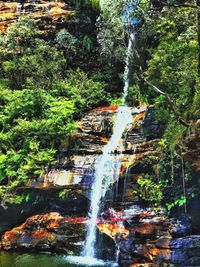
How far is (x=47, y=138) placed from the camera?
14.5 m

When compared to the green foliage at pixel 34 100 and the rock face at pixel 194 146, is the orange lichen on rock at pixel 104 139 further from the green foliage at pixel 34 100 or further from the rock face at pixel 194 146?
the rock face at pixel 194 146

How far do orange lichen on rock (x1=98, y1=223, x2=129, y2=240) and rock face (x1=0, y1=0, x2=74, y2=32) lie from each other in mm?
13544

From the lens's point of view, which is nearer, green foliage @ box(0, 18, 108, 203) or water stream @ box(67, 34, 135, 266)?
water stream @ box(67, 34, 135, 266)

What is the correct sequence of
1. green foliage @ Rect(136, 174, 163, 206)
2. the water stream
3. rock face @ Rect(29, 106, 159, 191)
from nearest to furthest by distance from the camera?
green foliage @ Rect(136, 174, 163, 206) < the water stream < rock face @ Rect(29, 106, 159, 191)

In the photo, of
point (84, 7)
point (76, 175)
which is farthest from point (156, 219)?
point (84, 7)

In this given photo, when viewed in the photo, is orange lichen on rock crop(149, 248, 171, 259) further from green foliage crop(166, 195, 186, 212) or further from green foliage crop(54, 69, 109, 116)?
green foliage crop(54, 69, 109, 116)

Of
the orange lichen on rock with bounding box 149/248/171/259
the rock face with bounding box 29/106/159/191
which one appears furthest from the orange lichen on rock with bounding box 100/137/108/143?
the orange lichen on rock with bounding box 149/248/171/259

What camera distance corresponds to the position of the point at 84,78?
19.0 m

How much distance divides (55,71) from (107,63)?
3203 millimetres

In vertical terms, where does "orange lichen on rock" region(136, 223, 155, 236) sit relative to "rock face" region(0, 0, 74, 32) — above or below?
below

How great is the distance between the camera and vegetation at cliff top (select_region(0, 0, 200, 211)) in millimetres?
10914

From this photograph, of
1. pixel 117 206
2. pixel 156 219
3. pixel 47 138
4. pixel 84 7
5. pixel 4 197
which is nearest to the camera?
pixel 156 219

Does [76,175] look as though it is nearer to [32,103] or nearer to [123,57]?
[32,103]

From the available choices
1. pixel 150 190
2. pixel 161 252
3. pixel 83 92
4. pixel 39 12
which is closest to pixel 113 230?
pixel 150 190
